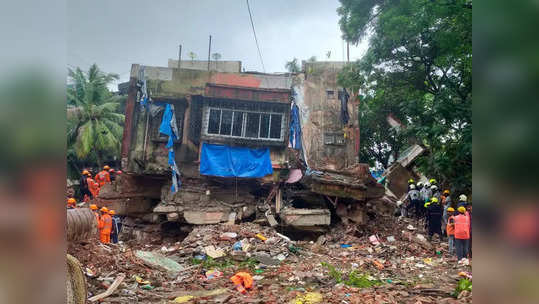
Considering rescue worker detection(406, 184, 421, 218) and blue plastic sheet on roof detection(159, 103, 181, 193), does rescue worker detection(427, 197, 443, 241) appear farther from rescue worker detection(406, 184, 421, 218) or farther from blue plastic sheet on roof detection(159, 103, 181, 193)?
blue plastic sheet on roof detection(159, 103, 181, 193)

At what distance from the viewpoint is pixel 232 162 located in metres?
13.3

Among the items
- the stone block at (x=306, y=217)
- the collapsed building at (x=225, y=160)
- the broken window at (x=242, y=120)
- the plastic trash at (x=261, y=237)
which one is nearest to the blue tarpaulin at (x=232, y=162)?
the collapsed building at (x=225, y=160)

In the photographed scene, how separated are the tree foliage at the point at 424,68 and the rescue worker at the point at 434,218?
290 centimetres

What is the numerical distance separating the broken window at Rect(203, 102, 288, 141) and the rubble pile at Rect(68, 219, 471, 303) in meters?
3.52

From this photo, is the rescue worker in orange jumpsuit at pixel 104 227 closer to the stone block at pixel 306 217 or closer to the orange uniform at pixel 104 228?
the orange uniform at pixel 104 228

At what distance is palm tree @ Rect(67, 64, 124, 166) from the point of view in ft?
63.7

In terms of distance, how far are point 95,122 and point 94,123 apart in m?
0.08

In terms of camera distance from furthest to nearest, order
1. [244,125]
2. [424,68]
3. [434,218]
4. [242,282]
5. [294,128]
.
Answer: [294,128]
[244,125]
[434,218]
[424,68]
[242,282]

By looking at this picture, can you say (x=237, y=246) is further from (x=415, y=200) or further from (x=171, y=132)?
(x=415, y=200)

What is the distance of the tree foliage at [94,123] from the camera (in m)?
19.4

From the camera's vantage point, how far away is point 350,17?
10.6 metres

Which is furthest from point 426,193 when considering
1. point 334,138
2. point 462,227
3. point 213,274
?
point 213,274

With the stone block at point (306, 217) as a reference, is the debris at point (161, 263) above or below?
below

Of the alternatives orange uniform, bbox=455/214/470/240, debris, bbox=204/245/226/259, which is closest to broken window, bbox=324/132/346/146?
orange uniform, bbox=455/214/470/240
